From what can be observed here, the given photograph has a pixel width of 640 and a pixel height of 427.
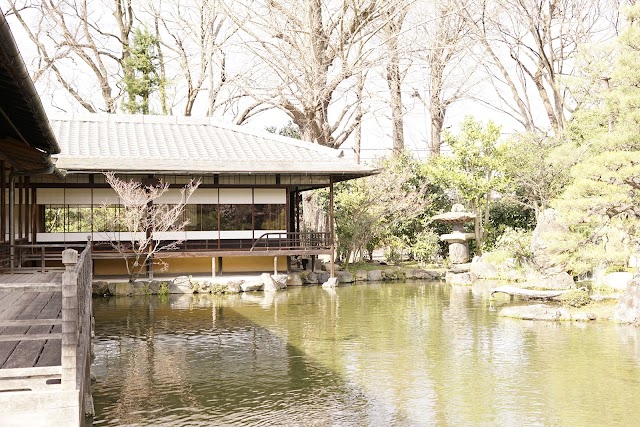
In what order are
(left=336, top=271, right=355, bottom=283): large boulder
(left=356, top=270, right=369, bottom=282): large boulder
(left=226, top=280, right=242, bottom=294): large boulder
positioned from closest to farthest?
(left=226, top=280, right=242, bottom=294): large boulder < (left=336, top=271, right=355, bottom=283): large boulder < (left=356, top=270, right=369, bottom=282): large boulder

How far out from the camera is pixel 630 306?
41.1 feet

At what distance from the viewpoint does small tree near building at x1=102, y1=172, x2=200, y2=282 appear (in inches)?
696

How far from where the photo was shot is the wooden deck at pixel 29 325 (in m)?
4.87

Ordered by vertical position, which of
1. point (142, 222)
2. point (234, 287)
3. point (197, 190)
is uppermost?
point (197, 190)

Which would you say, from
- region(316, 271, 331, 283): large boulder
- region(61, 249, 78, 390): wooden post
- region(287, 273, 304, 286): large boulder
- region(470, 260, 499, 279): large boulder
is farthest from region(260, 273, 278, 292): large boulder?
region(61, 249, 78, 390): wooden post

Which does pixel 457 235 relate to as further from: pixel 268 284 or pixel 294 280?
pixel 268 284

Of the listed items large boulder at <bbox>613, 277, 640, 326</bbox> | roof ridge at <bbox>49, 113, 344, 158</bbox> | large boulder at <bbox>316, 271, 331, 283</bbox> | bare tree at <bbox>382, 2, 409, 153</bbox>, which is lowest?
large boulder at <bbox>613, 277, 640, 326</bbox>

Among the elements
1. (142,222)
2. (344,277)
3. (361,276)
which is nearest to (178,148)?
(142,222)

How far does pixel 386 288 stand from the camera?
19312 millimetres

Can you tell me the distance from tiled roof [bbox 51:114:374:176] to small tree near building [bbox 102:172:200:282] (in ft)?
2.03

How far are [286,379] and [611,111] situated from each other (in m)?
8.01

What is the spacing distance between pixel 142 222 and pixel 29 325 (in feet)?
45.2

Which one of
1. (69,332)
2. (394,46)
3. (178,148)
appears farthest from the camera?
(394,46)

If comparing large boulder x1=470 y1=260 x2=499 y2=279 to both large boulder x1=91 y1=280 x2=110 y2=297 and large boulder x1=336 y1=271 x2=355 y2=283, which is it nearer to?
large boulder x1=336 y1=271 x2=355 y2=283
